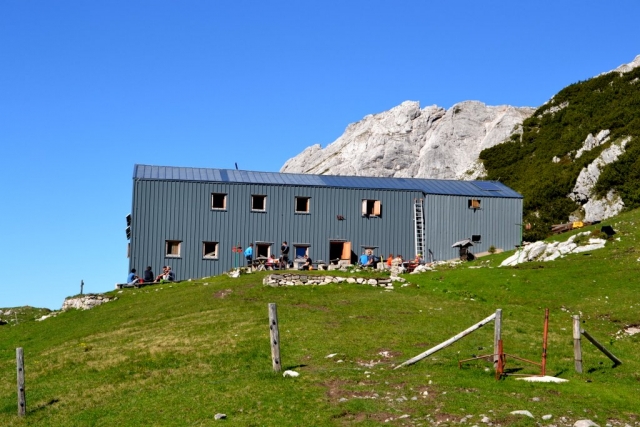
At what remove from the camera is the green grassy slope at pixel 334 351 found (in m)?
22.3

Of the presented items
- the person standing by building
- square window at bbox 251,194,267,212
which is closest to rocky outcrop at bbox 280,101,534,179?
square window at bbox 251,194,267,212

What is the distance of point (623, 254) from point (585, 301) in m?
9.58

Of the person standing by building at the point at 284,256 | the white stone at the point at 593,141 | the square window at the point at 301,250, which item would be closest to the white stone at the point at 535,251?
the person standing by building at the point at 284,256

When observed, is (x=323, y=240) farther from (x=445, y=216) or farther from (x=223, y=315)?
(x=223, y=315)

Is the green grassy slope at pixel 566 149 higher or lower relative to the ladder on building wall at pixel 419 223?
higher

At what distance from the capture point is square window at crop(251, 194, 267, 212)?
64625 mm

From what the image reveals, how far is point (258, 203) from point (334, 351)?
35896mm

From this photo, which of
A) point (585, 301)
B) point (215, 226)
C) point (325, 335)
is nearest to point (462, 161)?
point (215, 226)

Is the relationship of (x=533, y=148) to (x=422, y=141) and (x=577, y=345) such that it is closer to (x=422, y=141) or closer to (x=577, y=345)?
(x=422, y=141)

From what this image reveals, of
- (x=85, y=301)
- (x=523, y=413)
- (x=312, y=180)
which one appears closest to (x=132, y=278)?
(x=85, y=301)

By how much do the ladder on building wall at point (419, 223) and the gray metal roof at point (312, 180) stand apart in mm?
1277

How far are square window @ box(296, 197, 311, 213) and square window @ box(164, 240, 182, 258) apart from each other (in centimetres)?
941

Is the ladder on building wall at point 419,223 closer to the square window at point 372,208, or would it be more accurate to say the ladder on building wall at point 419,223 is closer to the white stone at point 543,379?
the square window at point 372,208

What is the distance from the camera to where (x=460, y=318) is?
36.8m
